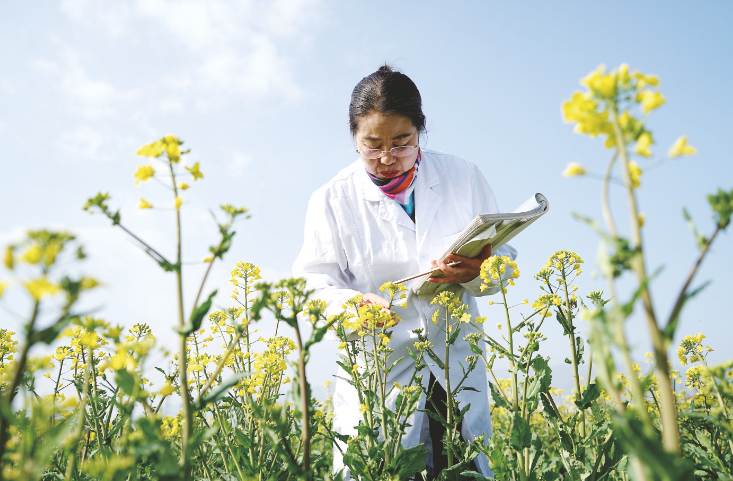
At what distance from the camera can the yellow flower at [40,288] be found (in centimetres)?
64

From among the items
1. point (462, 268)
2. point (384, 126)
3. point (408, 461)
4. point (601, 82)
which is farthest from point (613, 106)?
point (384, 126)

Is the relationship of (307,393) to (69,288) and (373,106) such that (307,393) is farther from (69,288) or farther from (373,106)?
(373,106)

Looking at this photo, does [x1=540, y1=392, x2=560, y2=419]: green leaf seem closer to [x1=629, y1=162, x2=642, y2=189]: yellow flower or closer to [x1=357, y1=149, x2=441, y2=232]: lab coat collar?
[x1=629, y1=162, x2=642, y2=189]: yellow flower

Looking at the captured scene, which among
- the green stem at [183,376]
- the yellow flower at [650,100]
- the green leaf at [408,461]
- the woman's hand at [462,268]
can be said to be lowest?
the green leaf at [408,461]

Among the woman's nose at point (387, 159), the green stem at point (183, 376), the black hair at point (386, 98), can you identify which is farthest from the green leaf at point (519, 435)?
the black hair at point (386, 98)

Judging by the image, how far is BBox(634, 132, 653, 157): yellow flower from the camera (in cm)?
69

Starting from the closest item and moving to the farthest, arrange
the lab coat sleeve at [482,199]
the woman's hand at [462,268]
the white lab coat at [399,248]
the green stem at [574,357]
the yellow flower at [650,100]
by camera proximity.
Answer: the yellow flower at [650,100], the green stem at [574,357], the woman's hand at [462,268], the white lab coat at [399,248], the lab coat sleeve at [482,199]

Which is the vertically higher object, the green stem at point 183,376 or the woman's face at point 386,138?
the woman's face at point 386,138

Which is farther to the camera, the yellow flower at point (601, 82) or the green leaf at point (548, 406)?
the green leaf at point (548, 406)

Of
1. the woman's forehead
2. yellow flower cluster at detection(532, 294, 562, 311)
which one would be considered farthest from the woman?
yellow flower cluster at detection(532, 294, 562, 311)

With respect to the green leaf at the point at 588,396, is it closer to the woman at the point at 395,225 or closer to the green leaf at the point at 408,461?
the green leaf at the point at 408,461

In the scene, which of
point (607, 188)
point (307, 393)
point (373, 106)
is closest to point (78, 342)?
point (307, 393)

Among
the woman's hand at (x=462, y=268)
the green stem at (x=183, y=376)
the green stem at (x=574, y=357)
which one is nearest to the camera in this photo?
the green stem at (x=183, y=376)

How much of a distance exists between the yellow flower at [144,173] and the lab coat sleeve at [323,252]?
197cm
